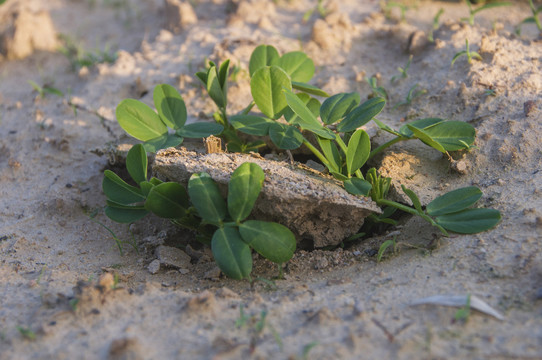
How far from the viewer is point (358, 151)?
218 cm

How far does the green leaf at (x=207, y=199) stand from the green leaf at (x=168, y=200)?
12cm

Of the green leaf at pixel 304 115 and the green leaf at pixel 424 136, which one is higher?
the green leaf at pixel 304 115

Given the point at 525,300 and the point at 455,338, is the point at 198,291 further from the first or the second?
the point at 525,300

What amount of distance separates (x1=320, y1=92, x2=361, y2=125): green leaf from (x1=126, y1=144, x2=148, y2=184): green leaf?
0.81 m

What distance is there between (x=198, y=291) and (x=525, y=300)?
44.1 inches

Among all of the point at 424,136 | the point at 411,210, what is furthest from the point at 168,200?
the point at 424,136

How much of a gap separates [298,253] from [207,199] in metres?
0.48

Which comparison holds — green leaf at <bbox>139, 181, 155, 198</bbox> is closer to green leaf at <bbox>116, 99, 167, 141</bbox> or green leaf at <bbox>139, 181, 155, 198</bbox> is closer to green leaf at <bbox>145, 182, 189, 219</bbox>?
green leaf at <bbox>145, 182, 189, 219</bbox>

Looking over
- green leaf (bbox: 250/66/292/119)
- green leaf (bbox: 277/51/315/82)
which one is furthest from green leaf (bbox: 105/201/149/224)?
green leaf (bbox: 277/51/315/82)

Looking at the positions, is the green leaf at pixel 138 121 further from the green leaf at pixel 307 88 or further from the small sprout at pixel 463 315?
the small sprout at pixel 463 315

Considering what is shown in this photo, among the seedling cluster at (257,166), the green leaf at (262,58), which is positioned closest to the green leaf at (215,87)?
the seedling cluster at (257,166)

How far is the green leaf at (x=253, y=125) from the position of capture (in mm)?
2295

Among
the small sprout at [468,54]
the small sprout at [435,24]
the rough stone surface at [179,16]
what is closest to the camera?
the small sprout at [468,54]

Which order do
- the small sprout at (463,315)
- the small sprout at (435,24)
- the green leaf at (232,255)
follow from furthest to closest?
the small sprout at (435,24)
the green leaf at (232,255)
the small sprout at (463,315)
